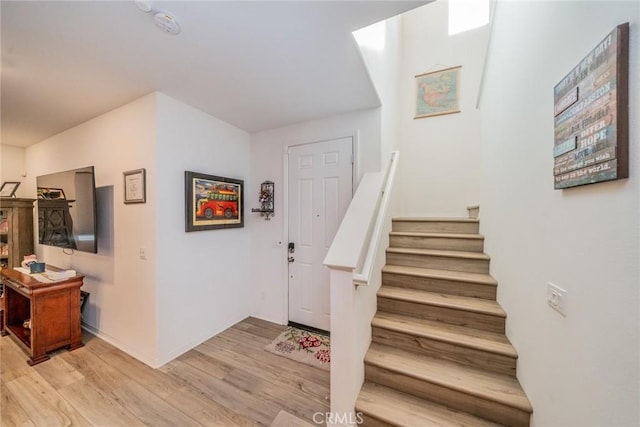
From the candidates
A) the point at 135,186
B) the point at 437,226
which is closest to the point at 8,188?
the point at 135,186

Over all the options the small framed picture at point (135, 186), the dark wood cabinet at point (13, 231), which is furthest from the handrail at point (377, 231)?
the dark wood cabinet at point (13, 231)

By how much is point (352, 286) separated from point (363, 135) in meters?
1.73

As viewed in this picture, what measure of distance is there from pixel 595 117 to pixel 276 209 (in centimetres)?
266

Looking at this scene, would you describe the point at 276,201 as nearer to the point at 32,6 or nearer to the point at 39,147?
the point at 32,6

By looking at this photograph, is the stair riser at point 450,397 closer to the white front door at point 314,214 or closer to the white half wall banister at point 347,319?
the white half wall banister at point 347,319

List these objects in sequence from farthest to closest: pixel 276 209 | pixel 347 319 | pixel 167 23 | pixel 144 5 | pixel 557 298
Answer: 1. pixel 276 209
2. pixel 347 319
3. pixel 167 23
4. pixel 144 5
5. pixel 557 298

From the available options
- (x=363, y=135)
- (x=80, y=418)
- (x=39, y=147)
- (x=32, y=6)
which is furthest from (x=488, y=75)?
(x=39, y=147)

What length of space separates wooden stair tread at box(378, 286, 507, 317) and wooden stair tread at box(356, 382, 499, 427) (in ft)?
2.09

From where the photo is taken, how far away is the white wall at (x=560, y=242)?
71cm

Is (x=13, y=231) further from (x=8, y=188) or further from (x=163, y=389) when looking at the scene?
(x=163, y=389)

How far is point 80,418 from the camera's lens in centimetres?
158

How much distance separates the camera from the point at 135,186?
2.18 meters

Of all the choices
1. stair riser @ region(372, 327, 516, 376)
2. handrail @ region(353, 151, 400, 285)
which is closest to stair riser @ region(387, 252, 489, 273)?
handrail @ region(353, 151, 400, 285)

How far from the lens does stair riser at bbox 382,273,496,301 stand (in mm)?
1857
